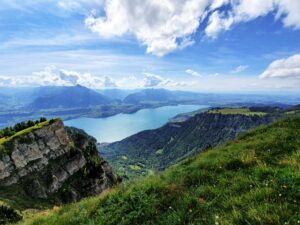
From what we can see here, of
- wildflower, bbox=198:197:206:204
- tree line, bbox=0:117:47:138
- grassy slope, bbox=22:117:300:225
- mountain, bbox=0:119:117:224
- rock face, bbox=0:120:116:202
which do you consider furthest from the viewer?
tree line, bbox=0:117:47:138

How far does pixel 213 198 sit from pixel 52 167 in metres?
69.7

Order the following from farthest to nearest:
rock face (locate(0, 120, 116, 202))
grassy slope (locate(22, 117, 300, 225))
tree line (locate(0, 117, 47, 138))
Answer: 1. tree line (locate(0, 117, 47, 138))
2. rock face (locate(0, 120, 116, 202))
3. grassy slope (locate(22, 117, 300, 225))

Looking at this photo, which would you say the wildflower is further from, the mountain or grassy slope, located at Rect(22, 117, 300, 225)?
the mountain

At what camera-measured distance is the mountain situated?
183ft

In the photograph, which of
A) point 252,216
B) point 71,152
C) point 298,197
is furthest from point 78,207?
point 71,152

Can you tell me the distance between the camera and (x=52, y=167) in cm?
7081

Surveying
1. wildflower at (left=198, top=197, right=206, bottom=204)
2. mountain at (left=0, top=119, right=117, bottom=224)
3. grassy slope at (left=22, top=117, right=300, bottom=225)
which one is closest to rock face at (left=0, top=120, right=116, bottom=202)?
mountain at (left=0, top=119, right=117, bottom=224)

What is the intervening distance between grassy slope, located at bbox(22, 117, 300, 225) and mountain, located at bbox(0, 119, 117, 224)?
142ft

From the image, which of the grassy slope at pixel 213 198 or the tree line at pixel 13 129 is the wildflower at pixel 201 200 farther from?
the tree line at pixel 13 129

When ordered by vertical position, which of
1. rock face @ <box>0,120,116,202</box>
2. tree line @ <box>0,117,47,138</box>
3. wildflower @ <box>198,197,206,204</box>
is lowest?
rock face @ <box>0,120,116,202</box>

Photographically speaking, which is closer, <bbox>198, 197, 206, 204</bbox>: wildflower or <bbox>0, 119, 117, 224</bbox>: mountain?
<bbox>198, 197, 206, 204</bbox>: wildflower

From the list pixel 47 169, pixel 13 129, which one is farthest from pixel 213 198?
pixel 13 129

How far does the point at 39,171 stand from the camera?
218 feet

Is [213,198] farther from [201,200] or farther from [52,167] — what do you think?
[52,167]
